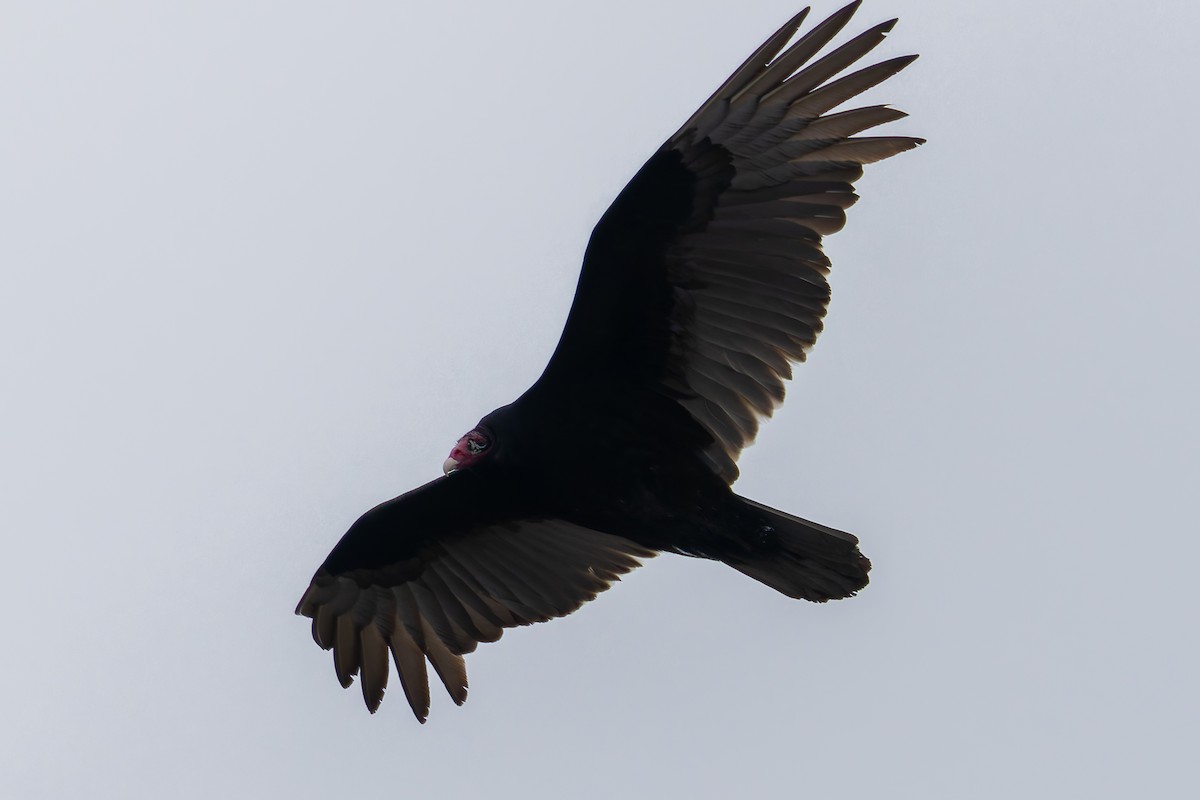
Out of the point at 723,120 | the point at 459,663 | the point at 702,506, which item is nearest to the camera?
the point at 723,120

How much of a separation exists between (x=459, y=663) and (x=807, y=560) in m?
1.77

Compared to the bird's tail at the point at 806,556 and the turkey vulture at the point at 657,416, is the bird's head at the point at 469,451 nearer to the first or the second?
the turkey vulture at the point at 657,416

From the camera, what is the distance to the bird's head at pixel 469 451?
6977 millimetres

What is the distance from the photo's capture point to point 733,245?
21.7ft

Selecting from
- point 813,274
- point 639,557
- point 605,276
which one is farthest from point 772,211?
point 639,557

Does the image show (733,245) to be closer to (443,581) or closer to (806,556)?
(806,556)

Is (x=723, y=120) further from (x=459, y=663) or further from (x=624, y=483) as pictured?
(x=459, y=663)

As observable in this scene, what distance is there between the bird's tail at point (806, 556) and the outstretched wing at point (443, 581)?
0.92m

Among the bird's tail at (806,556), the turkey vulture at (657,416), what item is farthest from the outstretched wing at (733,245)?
the bird's tail at (806,556)

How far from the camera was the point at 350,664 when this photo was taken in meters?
7.61

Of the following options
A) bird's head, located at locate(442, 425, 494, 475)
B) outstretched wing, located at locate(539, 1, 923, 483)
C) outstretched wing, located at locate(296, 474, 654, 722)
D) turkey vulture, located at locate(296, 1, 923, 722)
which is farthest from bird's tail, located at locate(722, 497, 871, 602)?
bird's head, located at locate(442, 425, 494, 475)

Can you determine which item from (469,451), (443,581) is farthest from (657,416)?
(443,581)

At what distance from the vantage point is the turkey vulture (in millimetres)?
6445

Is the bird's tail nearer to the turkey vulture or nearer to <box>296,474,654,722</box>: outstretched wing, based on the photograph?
the turkey vulture
